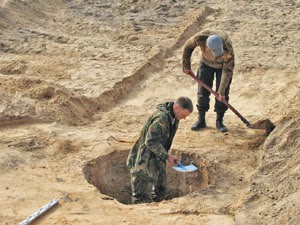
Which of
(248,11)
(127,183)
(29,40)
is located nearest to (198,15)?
(248,11)

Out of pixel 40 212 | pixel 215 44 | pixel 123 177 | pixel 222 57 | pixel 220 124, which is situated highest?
pixel 215 44

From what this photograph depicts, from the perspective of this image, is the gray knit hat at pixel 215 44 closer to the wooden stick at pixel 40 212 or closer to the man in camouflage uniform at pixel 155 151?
the man in camouflage uniform at pixel 155 151

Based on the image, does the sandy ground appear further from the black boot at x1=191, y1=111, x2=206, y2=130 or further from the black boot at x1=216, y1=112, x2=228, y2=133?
the black boot at x1=191, y1=111, x2=206, y2=130

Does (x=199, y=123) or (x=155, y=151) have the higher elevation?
(x=155, y=151)

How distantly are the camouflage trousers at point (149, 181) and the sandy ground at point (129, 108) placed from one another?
32 cm

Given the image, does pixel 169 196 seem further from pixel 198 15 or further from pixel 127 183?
pixel 198 15

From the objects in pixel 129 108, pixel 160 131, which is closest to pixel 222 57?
pixel 160 131

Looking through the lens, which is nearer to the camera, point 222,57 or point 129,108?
point 222,57

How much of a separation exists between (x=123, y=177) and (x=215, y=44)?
7.60ft

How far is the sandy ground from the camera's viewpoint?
6453 millimetres

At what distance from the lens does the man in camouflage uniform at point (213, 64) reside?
7.42 meters

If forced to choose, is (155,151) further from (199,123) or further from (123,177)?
(199,123)

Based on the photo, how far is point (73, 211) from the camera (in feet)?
20.8

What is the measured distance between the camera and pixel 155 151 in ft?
20.8
